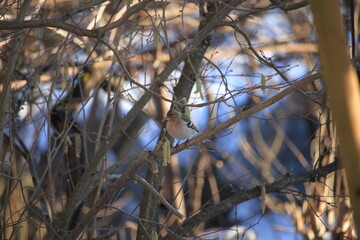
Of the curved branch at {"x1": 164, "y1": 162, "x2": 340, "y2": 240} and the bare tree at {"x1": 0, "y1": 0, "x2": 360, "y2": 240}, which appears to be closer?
the bare tree at {"x1": 0, "y1": 0, "x2": 360, "y2": 240}

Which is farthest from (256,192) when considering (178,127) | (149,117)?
(149,117)

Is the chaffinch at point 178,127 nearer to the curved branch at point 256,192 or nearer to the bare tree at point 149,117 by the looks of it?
the bare tree at point 149,117

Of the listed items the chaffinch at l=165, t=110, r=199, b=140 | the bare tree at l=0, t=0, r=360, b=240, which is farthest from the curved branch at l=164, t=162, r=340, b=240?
the chaffinch at l=165, t=110, r=199, b=140

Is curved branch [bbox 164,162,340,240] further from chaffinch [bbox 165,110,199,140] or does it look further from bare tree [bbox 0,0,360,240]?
chaffinch [bbox 165,110,199,140]

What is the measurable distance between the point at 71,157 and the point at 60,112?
1.98 feet

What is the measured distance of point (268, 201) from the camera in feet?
21.7

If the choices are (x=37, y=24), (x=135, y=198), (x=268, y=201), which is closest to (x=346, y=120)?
(x=37, y=24)

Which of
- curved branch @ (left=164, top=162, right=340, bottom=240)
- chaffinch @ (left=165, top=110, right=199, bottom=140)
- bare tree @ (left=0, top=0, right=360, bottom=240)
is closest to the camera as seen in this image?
bare tree @ (left=0, top=0, right=360, bottom=240)

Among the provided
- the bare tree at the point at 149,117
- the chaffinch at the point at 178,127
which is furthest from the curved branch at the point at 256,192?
the chaffinch at the point at 178,127

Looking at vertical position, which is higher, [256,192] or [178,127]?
[178,127]

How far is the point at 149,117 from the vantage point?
5996 mm

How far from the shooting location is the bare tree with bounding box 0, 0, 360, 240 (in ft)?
11.8

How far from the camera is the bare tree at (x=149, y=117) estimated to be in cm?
360

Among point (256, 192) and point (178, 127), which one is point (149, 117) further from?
point (256, 192)
